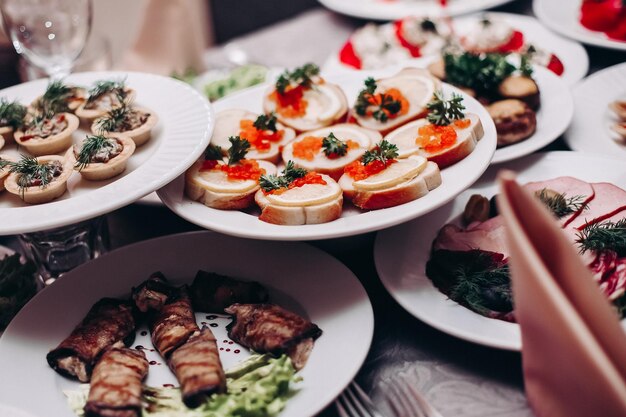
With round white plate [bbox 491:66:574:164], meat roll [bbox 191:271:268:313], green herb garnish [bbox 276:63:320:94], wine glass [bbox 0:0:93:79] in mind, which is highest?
wine glass [bbox 0:0:93:79]

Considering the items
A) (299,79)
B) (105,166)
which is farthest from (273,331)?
(299,79)

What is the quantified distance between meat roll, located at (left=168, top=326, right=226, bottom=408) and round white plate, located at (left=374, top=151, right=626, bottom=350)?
373 mm

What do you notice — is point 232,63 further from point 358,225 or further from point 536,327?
point 536,327

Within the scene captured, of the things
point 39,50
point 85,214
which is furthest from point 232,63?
point 85,214

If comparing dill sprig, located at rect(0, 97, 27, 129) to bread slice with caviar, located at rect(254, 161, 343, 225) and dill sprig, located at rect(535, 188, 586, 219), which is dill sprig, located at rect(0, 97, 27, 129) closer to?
bread slice with caviar, located at rect(254, 161, 343, 225)

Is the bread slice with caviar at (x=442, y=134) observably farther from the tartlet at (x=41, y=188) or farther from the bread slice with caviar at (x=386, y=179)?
the tartlet at (x=41, y=188)

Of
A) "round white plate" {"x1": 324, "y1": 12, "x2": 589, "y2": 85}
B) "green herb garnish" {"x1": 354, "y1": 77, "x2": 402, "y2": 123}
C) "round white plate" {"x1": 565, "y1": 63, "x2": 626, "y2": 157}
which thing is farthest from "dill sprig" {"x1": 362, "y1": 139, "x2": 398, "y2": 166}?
"round white plate" {"x1": 324, "y1": 12, "x2": 589, "y2": 85}

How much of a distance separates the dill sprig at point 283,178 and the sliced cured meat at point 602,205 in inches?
23.8

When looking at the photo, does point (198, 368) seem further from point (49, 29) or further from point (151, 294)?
point (49, 29)

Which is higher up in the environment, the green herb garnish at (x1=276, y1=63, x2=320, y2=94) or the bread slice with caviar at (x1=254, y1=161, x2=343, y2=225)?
the green herb garnish at (x1=276, y1=63, x2=320, y2=94)

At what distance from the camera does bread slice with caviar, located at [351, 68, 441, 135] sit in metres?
1.67

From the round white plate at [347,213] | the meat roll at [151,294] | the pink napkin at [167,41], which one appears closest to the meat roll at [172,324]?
the meat roll at [151,294]

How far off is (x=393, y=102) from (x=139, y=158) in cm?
64

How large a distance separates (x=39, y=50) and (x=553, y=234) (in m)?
1.55
